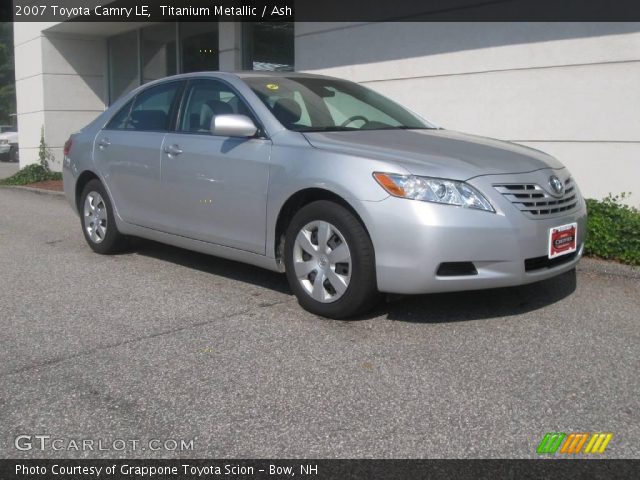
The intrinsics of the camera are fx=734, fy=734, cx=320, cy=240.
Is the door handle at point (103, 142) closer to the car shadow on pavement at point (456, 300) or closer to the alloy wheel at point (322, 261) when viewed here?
the car shadow on pavement at point (456, 300)

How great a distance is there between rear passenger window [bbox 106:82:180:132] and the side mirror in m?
1.12

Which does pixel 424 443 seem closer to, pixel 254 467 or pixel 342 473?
pixel 342 473

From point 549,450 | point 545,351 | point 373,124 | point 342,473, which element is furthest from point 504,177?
point 342,473

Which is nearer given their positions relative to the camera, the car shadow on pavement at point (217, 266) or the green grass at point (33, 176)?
the car shadow on pavement at point (217, 266)

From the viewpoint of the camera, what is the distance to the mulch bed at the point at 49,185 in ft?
44.6

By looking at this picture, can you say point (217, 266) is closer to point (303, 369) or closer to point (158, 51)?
point (303, 369)

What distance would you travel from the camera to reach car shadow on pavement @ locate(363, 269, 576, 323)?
187 inches

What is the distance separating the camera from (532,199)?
445 centimetres

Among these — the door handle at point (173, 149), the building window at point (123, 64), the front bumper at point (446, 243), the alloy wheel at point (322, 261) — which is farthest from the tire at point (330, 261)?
the building window at point (123, 64)

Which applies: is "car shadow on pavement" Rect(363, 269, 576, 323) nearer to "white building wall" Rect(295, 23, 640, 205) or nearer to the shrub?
the shrub

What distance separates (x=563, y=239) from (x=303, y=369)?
6.34 ft

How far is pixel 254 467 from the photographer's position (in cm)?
285

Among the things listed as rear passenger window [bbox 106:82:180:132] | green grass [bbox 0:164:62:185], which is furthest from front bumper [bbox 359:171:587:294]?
green grass [bbox 0:164:62:185]

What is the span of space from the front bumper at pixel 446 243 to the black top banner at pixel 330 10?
3.60 meters
